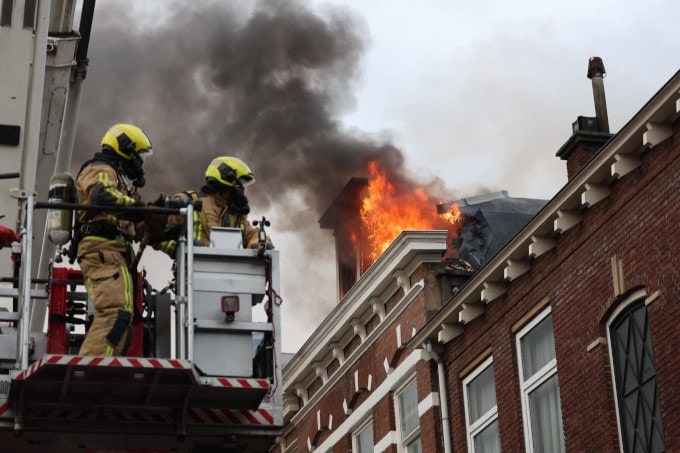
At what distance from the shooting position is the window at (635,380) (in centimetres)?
1442

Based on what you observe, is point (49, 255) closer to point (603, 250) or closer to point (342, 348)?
point (603, 250)

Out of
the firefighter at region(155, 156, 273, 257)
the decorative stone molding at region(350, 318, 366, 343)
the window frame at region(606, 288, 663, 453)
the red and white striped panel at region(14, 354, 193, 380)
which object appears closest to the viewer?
the red and white striped panel at region(14, 354, 193, 380)

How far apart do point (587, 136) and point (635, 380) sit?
4283mm

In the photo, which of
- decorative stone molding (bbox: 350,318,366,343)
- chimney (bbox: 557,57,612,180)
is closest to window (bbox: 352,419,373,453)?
decorative stone molding (bbox: 350,318,366,343)

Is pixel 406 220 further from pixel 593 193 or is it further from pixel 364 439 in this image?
pixel 593 193

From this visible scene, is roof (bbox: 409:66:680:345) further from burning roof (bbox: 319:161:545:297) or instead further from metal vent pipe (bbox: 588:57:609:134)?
metal vent pipe (bbox: 588:57:609:134)

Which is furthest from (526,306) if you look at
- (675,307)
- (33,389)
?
(33,389)

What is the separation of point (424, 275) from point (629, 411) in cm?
603

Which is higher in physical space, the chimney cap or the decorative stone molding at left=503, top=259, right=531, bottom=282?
the chimney cap

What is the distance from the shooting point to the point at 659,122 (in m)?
14.4

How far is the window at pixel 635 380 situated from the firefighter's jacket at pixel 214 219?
5329 millimetres

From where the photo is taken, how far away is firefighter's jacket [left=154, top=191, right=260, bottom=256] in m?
10.7

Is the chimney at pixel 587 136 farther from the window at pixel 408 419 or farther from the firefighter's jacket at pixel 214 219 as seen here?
the firefighter's jacket at pixel 214 219

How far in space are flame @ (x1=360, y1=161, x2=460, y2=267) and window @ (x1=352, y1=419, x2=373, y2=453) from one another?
10.7 ft
